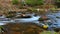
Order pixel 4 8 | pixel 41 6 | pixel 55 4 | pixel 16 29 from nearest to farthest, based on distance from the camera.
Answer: pixel 16 29
pixel 4 8
pixel 41 6
pixel 55 4

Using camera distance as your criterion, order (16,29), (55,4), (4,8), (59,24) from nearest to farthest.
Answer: (16,29), (59,24), (4,8), (55,4)

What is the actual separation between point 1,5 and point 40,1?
194 inches

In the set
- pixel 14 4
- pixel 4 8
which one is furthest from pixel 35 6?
pixel 4 8

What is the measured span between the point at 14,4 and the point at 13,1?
1.96ft

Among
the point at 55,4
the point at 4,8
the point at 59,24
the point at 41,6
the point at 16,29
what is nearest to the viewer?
the point at 16,29

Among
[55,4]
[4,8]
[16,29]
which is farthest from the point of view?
[55,4]

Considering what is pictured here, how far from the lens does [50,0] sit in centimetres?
2475

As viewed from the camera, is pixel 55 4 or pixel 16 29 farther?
pixel 55 4

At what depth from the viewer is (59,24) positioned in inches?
518

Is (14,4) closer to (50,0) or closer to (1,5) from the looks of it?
(1,5)

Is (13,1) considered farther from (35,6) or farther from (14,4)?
(35,6)

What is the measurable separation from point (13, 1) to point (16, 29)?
38.4 feet

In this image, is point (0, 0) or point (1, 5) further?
point (0, 0)

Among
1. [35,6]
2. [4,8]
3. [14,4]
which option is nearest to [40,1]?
[35,6]
